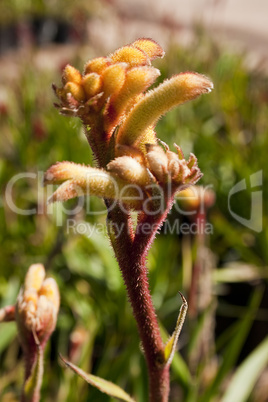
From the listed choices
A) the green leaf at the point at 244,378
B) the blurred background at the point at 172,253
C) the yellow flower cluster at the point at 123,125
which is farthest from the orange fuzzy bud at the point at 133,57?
the green leaf at the point at 244,378

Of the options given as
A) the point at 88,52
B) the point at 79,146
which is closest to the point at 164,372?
the point at 79,146

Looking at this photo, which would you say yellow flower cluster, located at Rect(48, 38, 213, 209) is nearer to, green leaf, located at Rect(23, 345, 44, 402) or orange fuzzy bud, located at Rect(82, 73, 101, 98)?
orange fuzzy bud, located at Rect(82, 73, 101, 98)

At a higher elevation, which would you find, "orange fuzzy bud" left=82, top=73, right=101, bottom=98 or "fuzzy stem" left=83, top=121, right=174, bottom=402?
"orange fuzzy bud" left=82, top=73, right=101, bottom=98

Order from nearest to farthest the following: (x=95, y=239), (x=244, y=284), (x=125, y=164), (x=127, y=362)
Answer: (x=125, y=164)
(x=127, y=362)
(x=95, y=239)
(x=244, y=284)

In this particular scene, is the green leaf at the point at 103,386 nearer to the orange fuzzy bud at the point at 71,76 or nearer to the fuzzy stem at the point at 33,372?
the fuzzy stem at the point at 33,372

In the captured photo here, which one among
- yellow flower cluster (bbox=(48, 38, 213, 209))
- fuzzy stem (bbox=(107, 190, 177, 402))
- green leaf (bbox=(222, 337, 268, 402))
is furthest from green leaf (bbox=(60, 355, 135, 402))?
green leaf (bbox=(222, 337, 268, 402))

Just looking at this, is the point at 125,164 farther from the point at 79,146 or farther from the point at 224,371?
the point at 79,146

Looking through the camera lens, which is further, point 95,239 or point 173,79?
point 95,239
